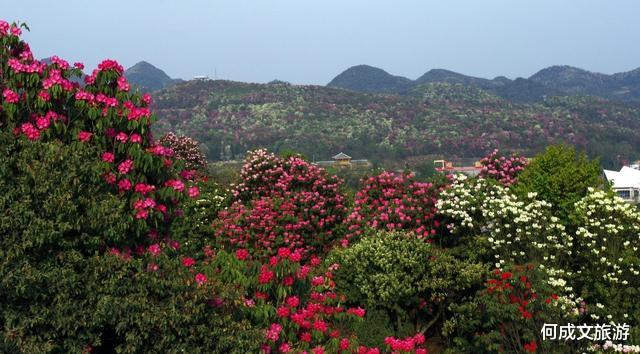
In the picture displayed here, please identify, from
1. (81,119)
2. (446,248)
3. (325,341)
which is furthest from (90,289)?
(446,248)

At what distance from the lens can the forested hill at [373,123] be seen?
113438mm

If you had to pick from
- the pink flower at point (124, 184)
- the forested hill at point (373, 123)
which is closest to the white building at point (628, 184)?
the forested hill at point (373, 123)

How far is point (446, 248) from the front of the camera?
11.5 m

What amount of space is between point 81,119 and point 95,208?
1.25 meters

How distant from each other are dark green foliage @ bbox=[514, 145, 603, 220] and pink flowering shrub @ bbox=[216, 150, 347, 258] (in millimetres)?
4757

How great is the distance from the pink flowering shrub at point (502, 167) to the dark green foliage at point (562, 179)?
1.73m

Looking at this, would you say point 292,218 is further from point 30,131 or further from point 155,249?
point 30,131

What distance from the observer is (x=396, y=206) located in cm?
1226

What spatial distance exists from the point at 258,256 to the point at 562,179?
681cm

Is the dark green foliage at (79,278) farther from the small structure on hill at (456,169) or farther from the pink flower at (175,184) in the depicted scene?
the small structure on hill at (456,169)

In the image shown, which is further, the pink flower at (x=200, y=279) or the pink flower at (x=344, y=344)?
the pink flower at (x=344, y=344)

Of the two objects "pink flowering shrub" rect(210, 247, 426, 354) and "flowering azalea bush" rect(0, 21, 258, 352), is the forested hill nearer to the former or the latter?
"pink flowering shrub" rect(210, 247, 426, 354)

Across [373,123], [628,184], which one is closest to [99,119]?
[628,184]

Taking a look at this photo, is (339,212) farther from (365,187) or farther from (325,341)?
(325,341)
